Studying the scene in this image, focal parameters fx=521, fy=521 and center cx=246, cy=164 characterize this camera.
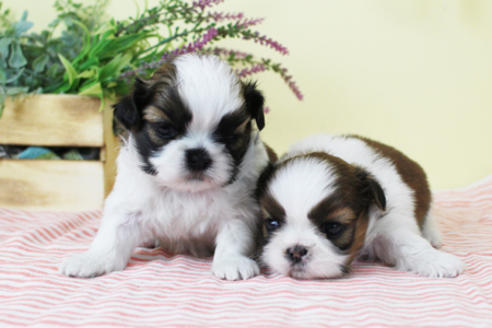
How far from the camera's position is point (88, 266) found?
218 centimetres

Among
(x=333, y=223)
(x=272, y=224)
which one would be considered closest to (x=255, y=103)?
(x=272, y=224)

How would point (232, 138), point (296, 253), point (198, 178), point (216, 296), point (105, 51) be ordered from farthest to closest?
point (105, 51)
point (232, 138)
point (198, 178)
point (296, 253)
point (216, 296)

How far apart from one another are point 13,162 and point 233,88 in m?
2.18

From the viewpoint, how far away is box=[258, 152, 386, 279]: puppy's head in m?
2.09

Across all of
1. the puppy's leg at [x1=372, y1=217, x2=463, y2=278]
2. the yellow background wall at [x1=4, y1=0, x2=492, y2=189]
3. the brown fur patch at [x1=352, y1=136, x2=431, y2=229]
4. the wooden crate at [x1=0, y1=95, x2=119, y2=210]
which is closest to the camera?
the puppy's leg at [x1=372, y1=217, x2=463, y2=278]

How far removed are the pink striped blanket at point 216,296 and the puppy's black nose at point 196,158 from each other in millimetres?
461

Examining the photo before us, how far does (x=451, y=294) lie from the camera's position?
6.08ft

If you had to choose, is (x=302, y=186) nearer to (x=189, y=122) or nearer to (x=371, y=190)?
(x=371, y=190)

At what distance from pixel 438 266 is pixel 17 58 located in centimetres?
325

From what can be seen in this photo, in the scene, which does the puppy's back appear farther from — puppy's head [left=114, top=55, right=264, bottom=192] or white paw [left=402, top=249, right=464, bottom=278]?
puppy's head [left=114, top=55, right=264, bottom=192]

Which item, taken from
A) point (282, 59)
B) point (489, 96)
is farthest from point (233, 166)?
point (489, 96)

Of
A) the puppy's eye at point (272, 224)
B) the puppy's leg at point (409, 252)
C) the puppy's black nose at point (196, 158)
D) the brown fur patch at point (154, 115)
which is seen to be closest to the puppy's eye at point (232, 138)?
the puppy's black nose at point (196, 158)

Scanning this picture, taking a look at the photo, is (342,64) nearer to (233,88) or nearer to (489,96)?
(489,96)

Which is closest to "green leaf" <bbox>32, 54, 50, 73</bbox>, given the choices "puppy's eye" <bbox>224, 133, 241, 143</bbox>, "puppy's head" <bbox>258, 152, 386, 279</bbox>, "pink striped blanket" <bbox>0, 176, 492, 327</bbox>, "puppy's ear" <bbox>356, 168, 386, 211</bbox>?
"pink striped blanket" <bbox>0, 176, 492, 327</bbox>
